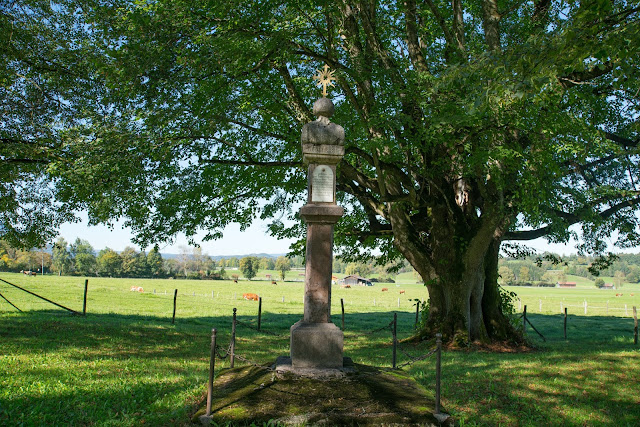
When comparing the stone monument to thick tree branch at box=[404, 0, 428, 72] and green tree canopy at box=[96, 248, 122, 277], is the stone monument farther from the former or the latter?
green tree canopy at box=[96, 248, 122, 277]

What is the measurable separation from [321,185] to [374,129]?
5597mm

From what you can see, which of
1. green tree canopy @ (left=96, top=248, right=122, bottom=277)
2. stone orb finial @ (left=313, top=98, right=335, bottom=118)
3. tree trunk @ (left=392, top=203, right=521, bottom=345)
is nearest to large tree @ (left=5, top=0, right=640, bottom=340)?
tree trunk @ (left=392, top=203, right=521, bottom=345)

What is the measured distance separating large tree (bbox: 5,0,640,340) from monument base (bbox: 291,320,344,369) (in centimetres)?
429

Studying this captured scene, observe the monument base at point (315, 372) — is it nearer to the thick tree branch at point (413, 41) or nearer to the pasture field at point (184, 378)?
the pasture field at point (184, 378)

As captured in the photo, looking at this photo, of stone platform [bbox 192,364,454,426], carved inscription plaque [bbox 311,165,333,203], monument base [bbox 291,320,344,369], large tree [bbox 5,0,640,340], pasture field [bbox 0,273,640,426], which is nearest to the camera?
stone platform [bbox 192,364,454,426]

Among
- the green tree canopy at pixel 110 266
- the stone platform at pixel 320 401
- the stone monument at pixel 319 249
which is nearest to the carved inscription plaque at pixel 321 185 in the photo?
the stone monument at pixel 319 249

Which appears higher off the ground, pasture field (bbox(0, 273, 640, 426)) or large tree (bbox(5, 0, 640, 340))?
large tree (bbox(5, 0, 640, 340))

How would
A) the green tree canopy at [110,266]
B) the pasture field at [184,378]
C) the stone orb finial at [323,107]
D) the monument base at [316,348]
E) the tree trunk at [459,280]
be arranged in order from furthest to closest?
1. the green tree canopy at [110,266]
2. the tree trunk at [459,280]
3. the stone orb finial at [323,107]
4. the monument base at [316,348]
5. the pasture field at [184,378]

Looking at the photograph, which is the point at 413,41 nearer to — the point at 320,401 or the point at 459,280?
the point at 459,280

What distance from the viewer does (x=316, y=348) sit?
7.22 metres

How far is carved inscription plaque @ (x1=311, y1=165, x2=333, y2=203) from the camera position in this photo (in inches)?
302

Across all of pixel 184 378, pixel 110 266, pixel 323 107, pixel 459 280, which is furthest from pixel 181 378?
pixel 110 266

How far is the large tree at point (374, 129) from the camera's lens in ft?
35.6

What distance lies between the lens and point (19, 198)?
1625cm
